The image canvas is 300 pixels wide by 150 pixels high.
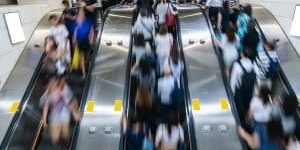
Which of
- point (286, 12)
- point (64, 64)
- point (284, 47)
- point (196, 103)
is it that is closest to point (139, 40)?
point (64, 64)

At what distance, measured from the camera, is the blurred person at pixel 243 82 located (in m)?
5.86

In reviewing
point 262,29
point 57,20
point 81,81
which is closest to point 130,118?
point 81,81

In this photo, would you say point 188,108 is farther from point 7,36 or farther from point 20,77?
point 7,36

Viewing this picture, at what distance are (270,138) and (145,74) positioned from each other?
2.57 m

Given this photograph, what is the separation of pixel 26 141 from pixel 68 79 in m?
1.60

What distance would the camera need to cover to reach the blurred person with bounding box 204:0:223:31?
27.8ft

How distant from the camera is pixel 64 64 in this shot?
725cm

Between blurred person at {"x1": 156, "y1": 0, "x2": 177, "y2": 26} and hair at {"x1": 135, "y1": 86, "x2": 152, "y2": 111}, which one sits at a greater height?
blurred person at {"x1": 156, "y1": 0, "x2": 177, "y2": 26}

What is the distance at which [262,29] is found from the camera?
8.02 meters

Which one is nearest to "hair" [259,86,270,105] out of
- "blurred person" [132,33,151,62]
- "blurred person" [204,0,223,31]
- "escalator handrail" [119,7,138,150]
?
"escalator handrail" [119,7,138,150]

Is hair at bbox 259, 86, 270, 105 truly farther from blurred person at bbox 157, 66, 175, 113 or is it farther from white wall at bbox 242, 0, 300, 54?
white wall at bbox 242, 0, 300, 54

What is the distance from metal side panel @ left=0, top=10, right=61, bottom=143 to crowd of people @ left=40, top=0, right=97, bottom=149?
0.22 metres

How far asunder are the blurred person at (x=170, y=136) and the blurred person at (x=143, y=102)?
66cm

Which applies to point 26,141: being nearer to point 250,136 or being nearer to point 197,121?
point 197,121
